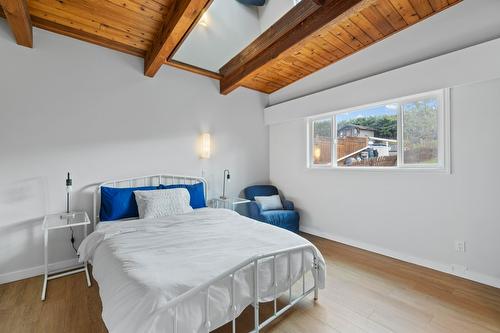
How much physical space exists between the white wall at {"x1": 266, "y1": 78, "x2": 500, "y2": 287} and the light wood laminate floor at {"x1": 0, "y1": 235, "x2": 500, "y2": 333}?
0.29 meters

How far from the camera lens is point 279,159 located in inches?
179

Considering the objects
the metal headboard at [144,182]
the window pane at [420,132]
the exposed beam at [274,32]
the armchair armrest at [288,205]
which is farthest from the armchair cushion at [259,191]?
the window pane at [420,132]

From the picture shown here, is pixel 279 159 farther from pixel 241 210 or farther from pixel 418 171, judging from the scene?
pixel 418 171

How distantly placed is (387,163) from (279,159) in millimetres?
1910

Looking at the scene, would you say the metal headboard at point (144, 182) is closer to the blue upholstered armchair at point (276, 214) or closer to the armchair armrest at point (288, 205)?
the blue upholstered armchair at point (276, 214)

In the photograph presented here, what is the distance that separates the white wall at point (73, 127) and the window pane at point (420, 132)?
286 cm

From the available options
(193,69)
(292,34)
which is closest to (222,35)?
(193,69)

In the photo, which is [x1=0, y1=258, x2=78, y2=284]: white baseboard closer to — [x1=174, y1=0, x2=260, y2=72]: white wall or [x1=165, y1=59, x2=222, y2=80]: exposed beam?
[x1=165, y1=59, x2=222, y2=80]: exposed beam

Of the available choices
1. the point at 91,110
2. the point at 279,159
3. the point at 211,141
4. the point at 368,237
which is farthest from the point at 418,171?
the point at 91,110

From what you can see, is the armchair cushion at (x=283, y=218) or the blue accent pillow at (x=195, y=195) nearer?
the blue accent pillow at (x=195, y=195)

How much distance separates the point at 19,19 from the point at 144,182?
2008mm

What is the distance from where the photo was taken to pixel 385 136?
3164 millimetres

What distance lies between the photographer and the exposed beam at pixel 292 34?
223 cm

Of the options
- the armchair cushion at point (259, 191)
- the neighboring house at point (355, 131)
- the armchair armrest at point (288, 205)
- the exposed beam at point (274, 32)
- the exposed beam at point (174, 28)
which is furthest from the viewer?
the armchair cushion at point (259, 191)
